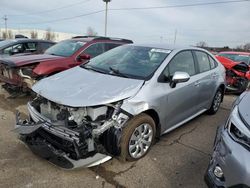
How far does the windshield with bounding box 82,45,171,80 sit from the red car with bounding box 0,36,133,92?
152 cm

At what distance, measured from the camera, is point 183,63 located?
429cm

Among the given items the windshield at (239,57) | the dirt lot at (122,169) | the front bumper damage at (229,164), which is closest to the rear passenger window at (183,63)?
the dirt lot at (122,169)

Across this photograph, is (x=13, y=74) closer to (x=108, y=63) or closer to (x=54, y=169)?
(x=108, y=63)

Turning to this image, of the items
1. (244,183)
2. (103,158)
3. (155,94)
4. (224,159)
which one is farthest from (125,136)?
(244,183)

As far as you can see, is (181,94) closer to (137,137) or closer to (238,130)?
(137,137)

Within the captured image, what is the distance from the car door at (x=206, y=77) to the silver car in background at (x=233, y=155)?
2.24 metres

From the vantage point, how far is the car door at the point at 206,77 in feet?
15.6

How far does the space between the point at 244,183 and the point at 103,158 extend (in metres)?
1.62

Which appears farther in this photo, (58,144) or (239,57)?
(239,57)

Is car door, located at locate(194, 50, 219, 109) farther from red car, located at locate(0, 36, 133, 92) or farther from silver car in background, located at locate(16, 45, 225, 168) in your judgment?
red car, located at locate(0, 36, 133, 92)

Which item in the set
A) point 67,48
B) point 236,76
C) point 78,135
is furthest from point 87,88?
point 236,76

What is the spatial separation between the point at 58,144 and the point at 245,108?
6.92 feet

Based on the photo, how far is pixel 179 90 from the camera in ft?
13.0

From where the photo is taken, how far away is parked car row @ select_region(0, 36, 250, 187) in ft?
7.59
